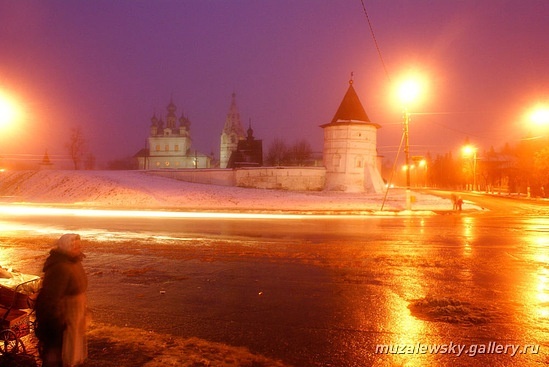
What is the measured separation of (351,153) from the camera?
49188 millimetres

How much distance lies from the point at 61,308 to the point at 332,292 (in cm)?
482

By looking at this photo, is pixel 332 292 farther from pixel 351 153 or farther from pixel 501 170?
pixel 501 170

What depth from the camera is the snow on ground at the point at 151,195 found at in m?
33.5

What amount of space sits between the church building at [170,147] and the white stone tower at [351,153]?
61.3 m

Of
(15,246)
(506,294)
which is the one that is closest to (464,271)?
(506,294)

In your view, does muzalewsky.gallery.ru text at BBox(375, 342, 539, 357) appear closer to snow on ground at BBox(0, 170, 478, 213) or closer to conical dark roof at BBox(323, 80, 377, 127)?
snow on ground at BBox(0, 170, 478, 213)

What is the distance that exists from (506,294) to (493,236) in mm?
8863

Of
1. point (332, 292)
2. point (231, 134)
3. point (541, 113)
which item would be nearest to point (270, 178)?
point (541, 113)

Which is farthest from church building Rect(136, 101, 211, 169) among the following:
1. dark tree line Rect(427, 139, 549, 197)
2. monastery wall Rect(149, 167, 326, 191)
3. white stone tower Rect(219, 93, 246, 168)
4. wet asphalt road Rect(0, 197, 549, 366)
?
wet asphalt road Rect(0, 197, 549, 366)

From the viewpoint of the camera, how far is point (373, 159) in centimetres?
5091

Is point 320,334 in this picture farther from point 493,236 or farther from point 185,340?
point 493,236

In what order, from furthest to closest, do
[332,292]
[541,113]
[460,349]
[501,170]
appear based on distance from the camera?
[501,170] → [541,113] → [332,292] → [460,349]

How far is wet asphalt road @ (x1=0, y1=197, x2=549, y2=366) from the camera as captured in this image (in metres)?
5.01

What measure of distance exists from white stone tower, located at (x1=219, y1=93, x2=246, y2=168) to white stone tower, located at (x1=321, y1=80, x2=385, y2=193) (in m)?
61.3
